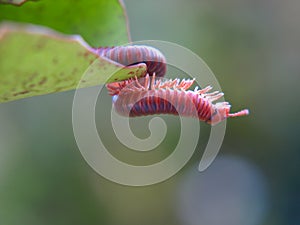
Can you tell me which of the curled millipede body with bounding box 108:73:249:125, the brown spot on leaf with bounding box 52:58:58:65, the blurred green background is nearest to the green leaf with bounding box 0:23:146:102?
the brown spot on leaf with bounding box 52:58:58:65

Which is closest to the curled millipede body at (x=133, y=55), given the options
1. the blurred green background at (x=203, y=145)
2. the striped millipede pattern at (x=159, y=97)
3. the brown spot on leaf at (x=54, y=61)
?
the striped millipede pattern at (x=159, y=97)

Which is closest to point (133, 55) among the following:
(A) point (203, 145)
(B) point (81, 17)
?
(B) point (81, 17)

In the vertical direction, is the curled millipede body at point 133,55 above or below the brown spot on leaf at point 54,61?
below

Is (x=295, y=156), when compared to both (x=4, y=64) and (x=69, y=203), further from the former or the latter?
(x=4, y=64)

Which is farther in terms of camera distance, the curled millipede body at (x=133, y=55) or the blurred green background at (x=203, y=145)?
the blurred green background at (x=203, y=145)

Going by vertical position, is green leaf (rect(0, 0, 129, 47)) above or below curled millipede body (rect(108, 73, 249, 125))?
above

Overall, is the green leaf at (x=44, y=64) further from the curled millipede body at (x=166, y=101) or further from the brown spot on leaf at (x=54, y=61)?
the curled millipede body at (x=166, y=101)

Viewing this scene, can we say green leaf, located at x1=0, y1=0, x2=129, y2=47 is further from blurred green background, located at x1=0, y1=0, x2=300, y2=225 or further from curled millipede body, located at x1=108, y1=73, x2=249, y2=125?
blurred green background, located at x1=0, y1=0, x2=300, y2=225
